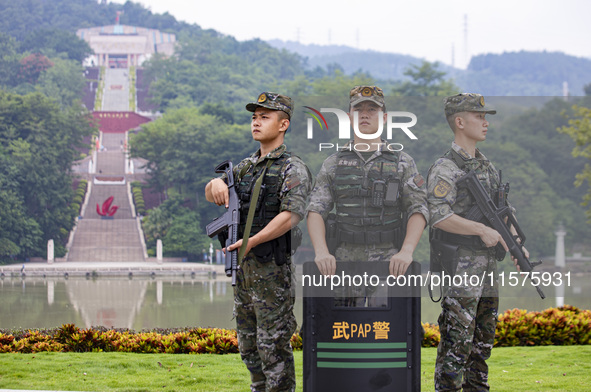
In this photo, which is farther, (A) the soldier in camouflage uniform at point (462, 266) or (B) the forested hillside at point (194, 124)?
(B) the forested hillside at point (194, 124)

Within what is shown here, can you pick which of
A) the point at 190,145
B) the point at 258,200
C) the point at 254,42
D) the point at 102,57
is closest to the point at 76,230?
the point at 190,145

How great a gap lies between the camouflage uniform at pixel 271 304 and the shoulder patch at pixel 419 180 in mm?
628

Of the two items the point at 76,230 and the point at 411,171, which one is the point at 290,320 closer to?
the point at 411,171

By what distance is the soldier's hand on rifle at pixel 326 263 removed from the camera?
4152mm

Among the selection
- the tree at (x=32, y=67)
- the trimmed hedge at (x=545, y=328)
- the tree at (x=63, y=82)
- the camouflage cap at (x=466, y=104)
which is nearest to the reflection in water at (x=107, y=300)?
the trimmed hedge at (x=545, y=328)

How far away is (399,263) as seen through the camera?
4020 mm

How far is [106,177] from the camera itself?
53312 mm

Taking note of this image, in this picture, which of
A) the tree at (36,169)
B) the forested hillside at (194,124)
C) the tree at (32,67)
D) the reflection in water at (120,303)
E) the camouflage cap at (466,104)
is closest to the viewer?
the camouflage cap at (466,104)

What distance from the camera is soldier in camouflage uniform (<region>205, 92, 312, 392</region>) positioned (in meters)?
4.14

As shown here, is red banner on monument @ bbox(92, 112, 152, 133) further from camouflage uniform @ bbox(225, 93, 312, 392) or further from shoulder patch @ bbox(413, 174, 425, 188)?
shoulder patch @ bbox(413, 174, 425, 188)

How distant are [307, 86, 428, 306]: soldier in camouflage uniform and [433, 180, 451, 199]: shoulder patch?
21 centimetres

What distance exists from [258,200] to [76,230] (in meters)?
42.7

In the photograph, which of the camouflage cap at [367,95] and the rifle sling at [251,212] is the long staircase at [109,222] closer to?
the rifle sling at [251,212]

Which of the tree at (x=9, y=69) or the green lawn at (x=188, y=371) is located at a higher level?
the tree at (x=9, y=69)
